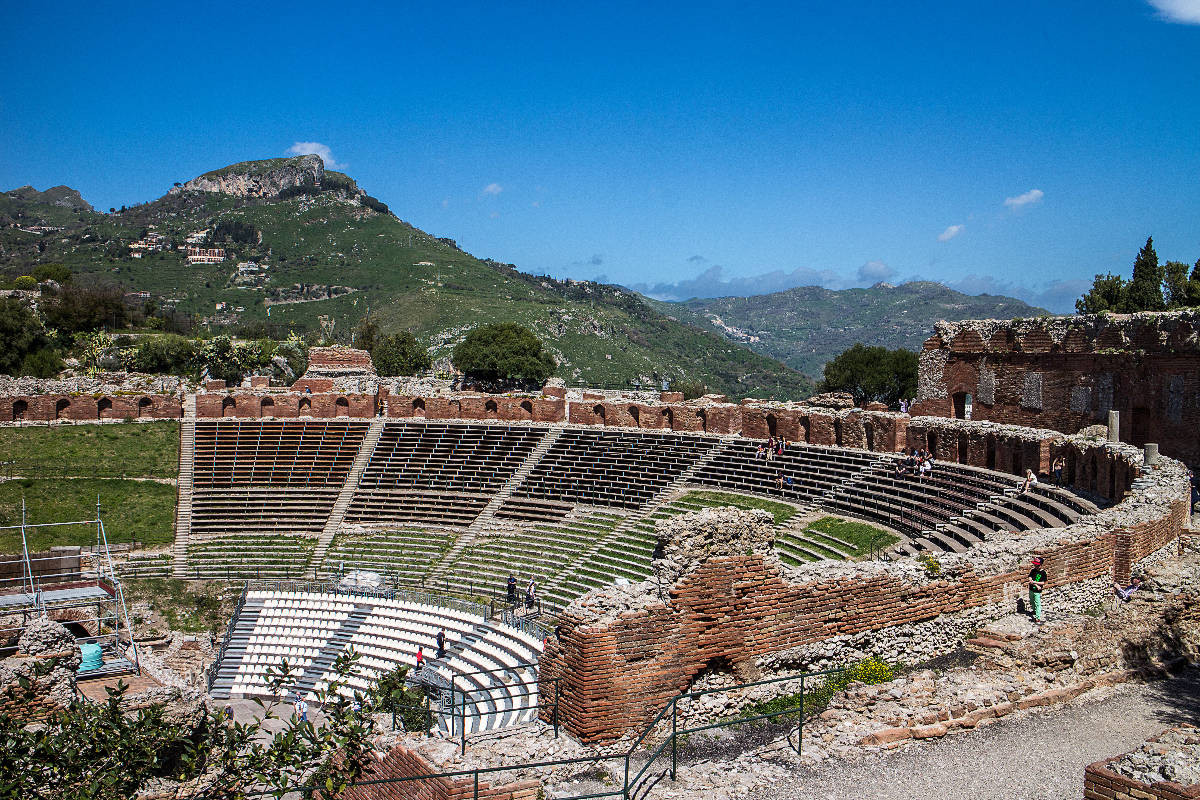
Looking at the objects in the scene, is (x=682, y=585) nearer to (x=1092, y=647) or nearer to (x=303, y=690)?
(x=1092, y=647)

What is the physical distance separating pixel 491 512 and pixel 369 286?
9030 centimetres

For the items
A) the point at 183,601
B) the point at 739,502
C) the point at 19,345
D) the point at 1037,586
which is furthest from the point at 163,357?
the point at 1037,586

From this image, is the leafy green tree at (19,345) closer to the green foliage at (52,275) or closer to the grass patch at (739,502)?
the green foliage at (52,275)

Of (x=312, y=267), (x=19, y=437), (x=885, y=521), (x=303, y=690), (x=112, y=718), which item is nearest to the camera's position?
(x=112, y=718)

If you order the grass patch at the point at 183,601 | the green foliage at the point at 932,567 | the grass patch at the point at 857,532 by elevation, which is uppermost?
the green foliage at the point at 932,567

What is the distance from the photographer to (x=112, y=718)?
730 cm

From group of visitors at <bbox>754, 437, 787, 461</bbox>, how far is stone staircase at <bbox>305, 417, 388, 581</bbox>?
1351 cm

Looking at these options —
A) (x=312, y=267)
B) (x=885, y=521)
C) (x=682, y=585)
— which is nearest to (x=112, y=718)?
(x=682, y=585)

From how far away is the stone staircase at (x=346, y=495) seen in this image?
25.5 metres

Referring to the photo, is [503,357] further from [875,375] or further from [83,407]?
[83,407]

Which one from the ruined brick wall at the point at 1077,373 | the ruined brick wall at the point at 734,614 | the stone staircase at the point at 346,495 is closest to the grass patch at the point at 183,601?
the stone staircase at the point at 346,495

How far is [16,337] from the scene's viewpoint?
4522cm

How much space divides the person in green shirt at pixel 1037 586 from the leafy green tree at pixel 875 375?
1648 inches

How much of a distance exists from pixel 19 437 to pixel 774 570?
3152 centimetres
